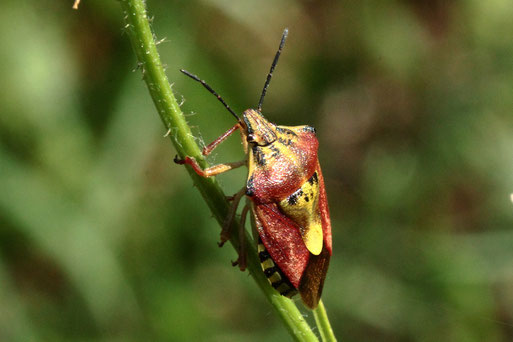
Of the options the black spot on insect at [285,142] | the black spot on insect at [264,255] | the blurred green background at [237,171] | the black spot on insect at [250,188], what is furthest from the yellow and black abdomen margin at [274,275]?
the blurred green background at [237,171]

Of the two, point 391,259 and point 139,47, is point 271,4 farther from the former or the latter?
point 139,47

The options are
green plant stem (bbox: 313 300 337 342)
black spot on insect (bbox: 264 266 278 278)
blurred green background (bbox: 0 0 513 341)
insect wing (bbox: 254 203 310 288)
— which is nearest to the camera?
green plant stem (bbox: 313 300 337 342)

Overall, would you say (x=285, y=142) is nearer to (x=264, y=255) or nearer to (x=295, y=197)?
(x=295, y=197)

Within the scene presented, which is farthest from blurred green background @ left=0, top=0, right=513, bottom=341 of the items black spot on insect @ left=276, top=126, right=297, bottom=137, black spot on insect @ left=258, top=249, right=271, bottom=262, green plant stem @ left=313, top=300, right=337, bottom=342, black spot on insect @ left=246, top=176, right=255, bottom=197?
green plant stem @ left=313, top=300, right=337, bottom=342

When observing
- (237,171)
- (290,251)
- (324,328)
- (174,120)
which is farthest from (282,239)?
(237,171)

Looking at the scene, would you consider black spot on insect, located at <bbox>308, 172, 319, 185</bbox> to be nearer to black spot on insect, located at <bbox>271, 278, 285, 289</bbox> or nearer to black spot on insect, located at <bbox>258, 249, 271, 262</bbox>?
black spot on insect, located at <bbox>258, 249, 271, 262</bbox>

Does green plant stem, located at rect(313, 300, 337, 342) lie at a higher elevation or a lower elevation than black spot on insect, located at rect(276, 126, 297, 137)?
lower

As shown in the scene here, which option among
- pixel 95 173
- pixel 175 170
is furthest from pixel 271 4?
pixel 95 173

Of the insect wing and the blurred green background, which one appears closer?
the insect wing
